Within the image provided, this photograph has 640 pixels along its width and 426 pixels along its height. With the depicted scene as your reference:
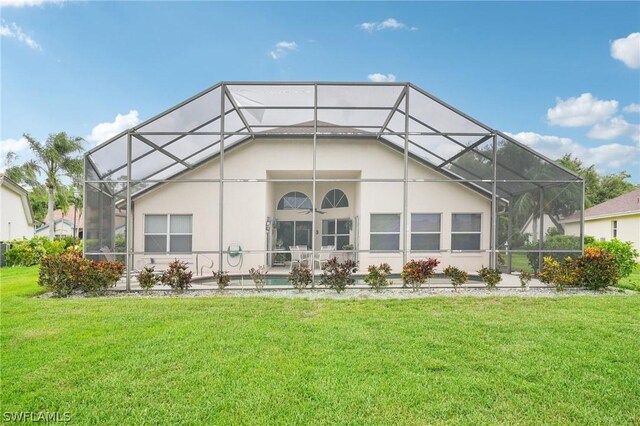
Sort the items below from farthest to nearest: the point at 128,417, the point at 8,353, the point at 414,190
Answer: the point at 414,190
the point at 8,353
the point at 128,417

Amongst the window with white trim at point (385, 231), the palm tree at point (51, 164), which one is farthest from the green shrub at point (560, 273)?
the palm tree at point (51, 164)

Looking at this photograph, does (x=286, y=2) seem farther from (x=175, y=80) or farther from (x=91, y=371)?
(x=91, y=371)

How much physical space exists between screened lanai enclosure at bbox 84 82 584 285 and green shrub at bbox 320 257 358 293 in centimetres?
67

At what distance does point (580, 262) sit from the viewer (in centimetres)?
861

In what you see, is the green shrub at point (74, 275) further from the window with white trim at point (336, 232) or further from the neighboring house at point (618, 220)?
the neighboring house at point (618, 220)

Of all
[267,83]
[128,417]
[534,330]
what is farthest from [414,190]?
[128,417]

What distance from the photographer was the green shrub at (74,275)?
792 cm

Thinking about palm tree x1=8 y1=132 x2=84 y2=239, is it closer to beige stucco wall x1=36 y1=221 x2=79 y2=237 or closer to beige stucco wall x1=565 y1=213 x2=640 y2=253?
beige stucco wall x1=36 y1=221 x2=79 y2=237

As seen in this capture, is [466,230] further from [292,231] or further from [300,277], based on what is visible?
[300,277]

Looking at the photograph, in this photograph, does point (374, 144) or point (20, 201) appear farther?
point (20, 201)

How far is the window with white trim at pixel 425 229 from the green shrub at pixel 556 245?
325cm

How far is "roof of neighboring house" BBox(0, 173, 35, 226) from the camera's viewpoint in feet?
64.8

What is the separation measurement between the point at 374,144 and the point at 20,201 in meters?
22.8

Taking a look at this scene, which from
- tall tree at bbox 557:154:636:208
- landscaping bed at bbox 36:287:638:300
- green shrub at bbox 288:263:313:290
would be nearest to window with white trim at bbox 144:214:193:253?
landscaping bed at bbox 36:287:638:300
